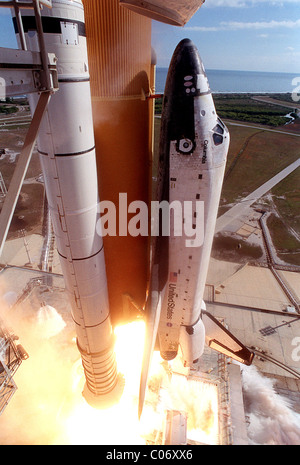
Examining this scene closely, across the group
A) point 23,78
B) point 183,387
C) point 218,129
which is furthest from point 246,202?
point 23,78

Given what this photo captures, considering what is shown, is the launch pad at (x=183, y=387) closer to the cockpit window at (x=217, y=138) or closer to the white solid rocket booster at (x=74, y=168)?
the white solid rocket booster at (x=74, y=168)

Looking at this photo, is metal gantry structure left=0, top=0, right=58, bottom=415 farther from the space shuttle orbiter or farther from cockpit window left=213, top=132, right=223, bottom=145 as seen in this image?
cockpit window left=213, top=132, right=223, bottom=145

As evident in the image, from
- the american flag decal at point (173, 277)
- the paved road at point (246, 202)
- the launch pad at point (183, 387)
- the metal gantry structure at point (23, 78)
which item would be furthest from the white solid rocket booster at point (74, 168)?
the paved road at point (246, 202)

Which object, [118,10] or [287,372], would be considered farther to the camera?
[287,372]

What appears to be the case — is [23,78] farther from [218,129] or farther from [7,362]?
[7,362]

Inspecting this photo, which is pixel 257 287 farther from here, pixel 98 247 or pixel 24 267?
pixel 24 267
